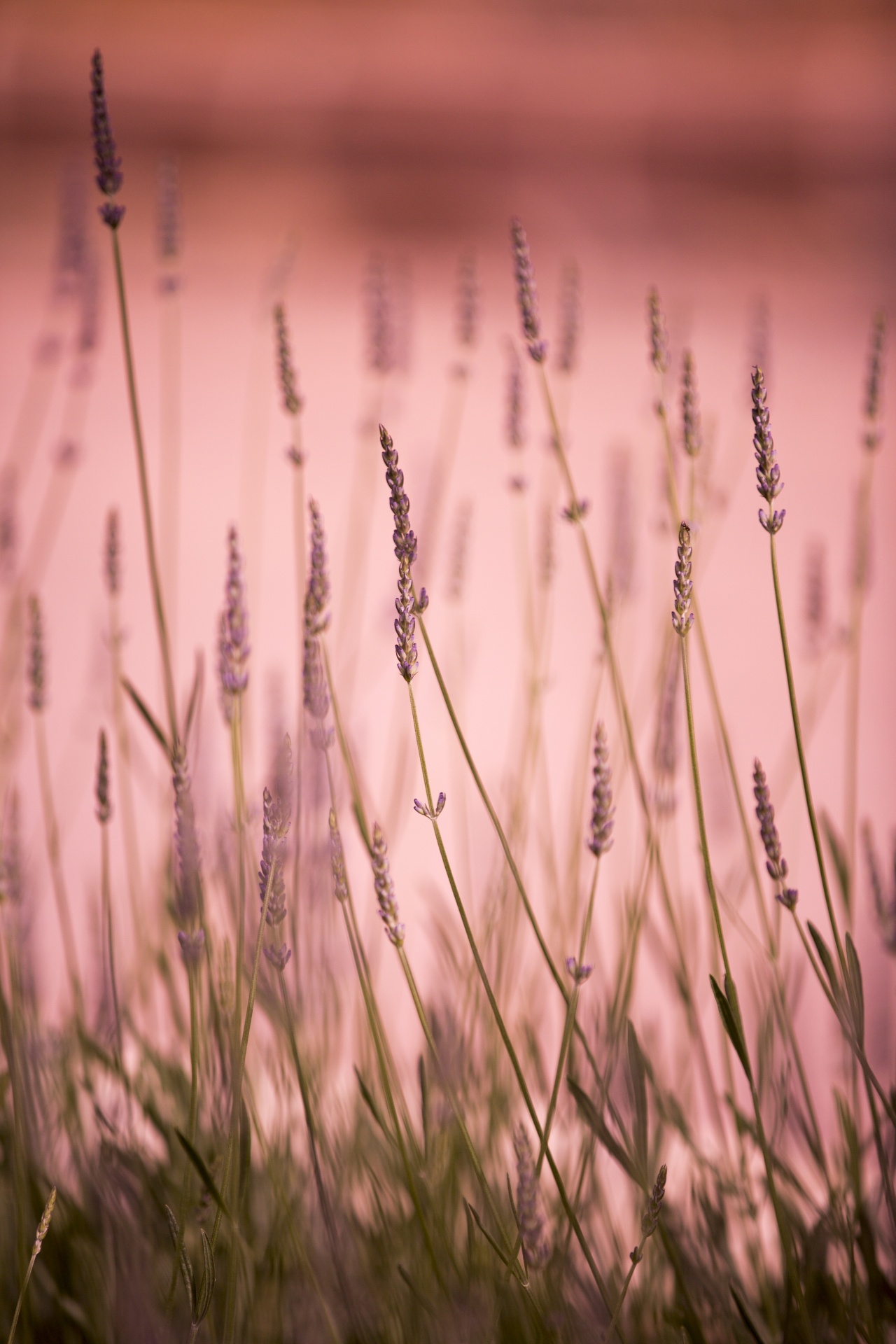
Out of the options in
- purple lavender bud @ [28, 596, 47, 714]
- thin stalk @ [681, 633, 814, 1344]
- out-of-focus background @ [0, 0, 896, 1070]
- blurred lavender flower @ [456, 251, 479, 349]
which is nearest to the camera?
thin stalk @ [681, 633, 814, 1344]

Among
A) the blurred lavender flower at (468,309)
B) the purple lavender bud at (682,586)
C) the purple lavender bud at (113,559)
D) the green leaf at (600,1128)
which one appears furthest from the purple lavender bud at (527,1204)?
the blurred lavender flower at (468,309)

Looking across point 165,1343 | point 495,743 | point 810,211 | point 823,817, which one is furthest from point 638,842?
point 810,211

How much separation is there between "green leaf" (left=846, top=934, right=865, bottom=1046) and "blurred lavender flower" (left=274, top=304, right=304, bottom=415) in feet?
0.74

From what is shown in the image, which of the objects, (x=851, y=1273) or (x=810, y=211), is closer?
(x=851, y=1273)

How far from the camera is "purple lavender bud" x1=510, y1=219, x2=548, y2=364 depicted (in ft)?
0.78

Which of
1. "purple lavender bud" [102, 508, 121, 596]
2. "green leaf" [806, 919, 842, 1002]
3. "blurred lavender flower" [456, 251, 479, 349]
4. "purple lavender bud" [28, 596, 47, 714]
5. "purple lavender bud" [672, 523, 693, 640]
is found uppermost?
"blurred lavender flower" [456, 251, 479, 349]

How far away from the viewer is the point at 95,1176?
27cm

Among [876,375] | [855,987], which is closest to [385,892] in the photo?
[855,987]

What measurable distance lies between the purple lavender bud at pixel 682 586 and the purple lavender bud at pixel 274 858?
3.9 inches

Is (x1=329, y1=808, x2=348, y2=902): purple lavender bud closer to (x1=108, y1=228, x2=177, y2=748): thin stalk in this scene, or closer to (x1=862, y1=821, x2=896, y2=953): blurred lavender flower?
(x1=108, y1=228, x2=177, y2=748): thin stalk

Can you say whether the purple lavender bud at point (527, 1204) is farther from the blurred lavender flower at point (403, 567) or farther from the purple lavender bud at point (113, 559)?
the purple lavender bud at point (113, 559)

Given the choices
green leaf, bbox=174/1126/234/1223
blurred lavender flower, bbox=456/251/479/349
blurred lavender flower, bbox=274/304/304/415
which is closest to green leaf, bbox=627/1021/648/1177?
green leaf, bbox=174/1126/234/1223

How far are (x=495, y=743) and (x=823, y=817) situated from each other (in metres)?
0.48

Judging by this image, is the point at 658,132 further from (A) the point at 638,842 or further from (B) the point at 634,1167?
(B) the point at 634,1167
